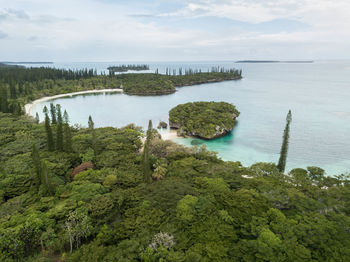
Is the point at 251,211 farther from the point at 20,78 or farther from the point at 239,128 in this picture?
the point at 20,78

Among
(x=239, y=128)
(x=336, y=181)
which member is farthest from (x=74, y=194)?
(x=239, y=128)

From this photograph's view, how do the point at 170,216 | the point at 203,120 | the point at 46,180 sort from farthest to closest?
the point at 203,120 < the point at 46,180 < the point at 170,216

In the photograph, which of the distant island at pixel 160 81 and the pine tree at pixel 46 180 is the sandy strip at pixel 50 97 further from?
the pine tree at pixel 46 180

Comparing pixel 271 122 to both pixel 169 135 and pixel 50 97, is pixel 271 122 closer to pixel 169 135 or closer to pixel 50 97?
pixel 169 135

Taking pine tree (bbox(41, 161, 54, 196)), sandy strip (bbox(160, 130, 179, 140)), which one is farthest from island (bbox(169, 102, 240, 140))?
pine tree (bbox(41, 161, 54, 196))

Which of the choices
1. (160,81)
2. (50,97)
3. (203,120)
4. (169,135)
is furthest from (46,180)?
(160,81)

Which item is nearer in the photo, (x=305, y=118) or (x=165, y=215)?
(x=165, y=215)
